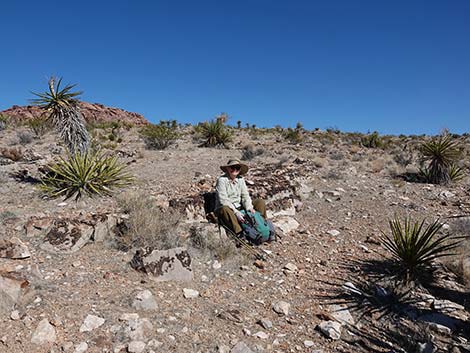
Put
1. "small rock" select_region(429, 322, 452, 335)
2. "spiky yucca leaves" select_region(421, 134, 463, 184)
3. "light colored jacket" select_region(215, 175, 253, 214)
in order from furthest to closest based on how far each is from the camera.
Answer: "spiky yucca leaves" select_region(421, 134, 463, 184) < "light colored jacket" select_region(215, 175, 253, 214) < "small rock" select_region(429, 322, 452, 335)

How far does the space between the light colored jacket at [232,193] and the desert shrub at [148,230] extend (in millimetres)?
820

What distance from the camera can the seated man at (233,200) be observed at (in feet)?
17.9

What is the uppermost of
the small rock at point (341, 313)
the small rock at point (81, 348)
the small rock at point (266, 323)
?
the small rock at point (341, 313)

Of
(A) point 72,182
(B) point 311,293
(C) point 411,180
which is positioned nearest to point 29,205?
(A) point 72,182

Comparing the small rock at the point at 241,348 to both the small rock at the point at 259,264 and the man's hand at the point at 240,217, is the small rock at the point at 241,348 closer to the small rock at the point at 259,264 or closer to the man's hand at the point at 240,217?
the small rock at the point at 259,264

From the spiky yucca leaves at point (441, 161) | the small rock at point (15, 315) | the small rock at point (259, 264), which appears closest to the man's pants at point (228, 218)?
the small rock at point (259, 264)

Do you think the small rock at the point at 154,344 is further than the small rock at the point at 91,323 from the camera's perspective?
No

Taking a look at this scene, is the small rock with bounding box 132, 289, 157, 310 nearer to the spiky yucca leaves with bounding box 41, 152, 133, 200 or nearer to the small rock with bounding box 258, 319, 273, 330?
the small rock with bounding box 258, 319, 273, 330

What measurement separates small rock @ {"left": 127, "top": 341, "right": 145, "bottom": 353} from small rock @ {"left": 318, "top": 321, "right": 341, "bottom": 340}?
182cm

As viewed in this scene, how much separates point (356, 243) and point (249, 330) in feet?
Answer: 11.1

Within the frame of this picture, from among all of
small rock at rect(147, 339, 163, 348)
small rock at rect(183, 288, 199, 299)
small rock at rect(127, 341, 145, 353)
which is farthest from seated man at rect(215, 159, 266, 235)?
small rock at rect(127, 341, 145, 353)

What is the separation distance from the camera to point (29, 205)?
602cm

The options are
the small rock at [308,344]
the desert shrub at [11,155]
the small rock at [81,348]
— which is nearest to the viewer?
the small rock at [81,348]

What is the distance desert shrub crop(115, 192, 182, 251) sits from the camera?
4.83 metres
